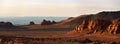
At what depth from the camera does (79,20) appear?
87500 mm

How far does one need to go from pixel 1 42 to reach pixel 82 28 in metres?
19.0

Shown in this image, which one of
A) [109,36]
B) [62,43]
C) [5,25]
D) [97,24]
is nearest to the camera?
[62,43]

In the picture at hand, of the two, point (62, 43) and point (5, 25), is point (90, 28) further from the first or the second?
point (5, 25)

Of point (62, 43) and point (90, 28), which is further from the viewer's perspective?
point (90, 28)

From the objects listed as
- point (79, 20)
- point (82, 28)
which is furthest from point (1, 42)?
point (79, 20)

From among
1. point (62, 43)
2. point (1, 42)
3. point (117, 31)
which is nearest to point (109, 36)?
point (117, 31)

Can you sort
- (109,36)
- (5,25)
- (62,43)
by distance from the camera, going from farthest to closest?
1. (5,25)
2. (109,36)
3. (62,43)

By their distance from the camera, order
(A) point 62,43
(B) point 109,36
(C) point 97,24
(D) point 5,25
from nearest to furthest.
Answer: (A) point 62,43 → (B) point 109,36 → (C) point 97,24 → (D) point 5,25

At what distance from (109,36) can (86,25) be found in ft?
26.3

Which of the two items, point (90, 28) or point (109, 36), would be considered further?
point (90, 28)

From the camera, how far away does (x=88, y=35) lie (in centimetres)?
5409

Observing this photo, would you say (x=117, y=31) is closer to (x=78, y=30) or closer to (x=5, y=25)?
(x=78, y=30)

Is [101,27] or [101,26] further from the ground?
[101,26]

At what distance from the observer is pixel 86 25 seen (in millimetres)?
59188
